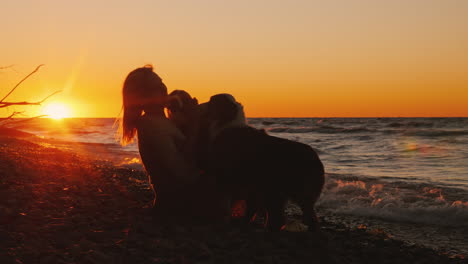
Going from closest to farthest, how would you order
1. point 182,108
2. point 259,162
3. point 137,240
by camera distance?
point 137,240 < point 259,162 < point 182,108

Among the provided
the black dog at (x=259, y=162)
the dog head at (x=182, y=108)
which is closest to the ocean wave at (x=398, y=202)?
the black dog at (x=259, y=162)

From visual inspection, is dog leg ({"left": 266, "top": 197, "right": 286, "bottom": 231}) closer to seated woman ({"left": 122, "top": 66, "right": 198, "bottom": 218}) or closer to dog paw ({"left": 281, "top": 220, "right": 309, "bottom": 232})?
dog paw ({"left": 281, "top": 220, "right": 309, "bottom": 232})

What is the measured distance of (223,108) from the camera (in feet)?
12.8

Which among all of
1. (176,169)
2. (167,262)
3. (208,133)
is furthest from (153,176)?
(167,262)

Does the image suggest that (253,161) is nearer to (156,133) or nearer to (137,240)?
(156,133)

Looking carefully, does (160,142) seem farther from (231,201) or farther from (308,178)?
(308,178)

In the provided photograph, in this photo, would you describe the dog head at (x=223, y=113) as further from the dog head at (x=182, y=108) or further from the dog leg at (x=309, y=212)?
the dog leg at (x=309, y=212)

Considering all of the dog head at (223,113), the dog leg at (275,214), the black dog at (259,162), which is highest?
the dog head at (223,113)

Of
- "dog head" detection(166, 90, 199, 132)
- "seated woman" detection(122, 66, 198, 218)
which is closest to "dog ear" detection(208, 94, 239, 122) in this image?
"dog head" detection(166, 90, 199, 132)

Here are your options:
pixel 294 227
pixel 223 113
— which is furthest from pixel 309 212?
pixel 223 113

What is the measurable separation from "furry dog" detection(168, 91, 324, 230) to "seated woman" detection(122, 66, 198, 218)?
223mm

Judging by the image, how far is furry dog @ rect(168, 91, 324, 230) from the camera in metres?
3.77

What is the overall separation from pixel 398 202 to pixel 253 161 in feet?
12.5

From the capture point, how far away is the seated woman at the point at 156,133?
391 cm
